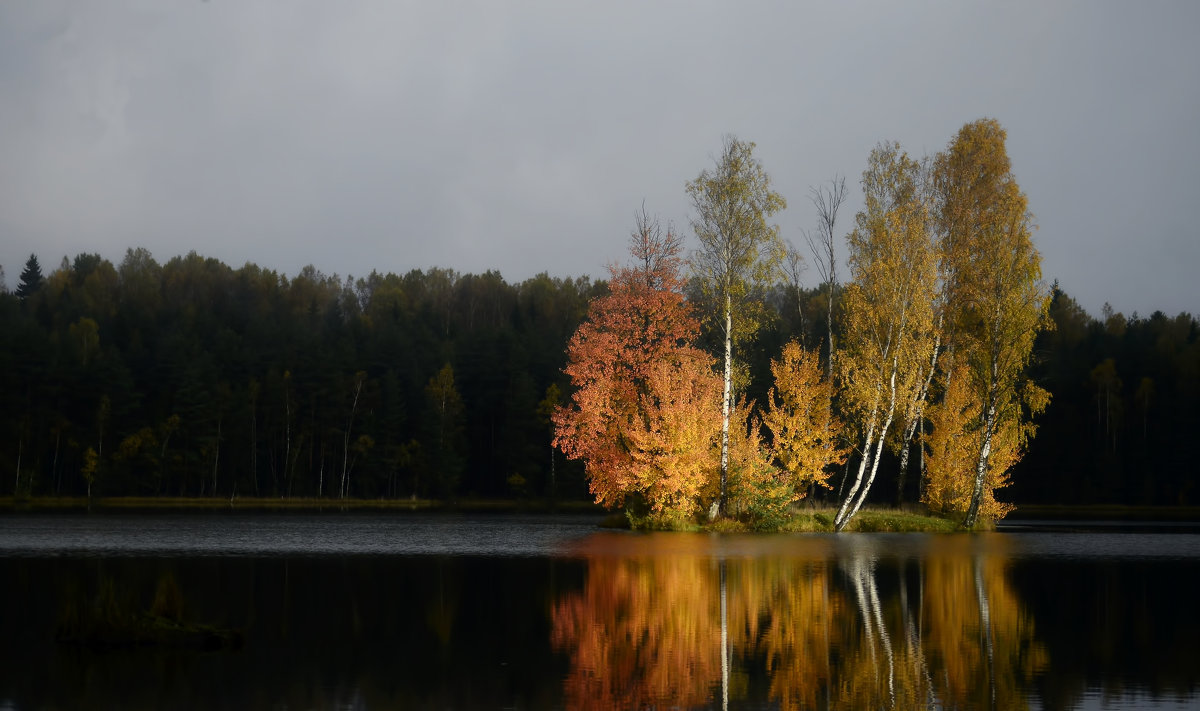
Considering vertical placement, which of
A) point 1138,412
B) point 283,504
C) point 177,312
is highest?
point 177,312

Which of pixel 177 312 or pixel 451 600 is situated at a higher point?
pixel 177 312

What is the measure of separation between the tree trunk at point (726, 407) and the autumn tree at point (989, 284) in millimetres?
11172

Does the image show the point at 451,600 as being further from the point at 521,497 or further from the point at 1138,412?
the point at 1138,412

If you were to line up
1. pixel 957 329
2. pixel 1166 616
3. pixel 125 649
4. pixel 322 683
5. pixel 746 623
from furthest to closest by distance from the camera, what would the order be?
pixel 957 329, pixel 1166 616, pixel 746 623, pixel 125 649, pixel 322 683

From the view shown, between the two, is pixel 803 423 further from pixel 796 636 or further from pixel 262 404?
pixel 262 404

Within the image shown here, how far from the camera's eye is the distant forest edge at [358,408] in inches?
3531

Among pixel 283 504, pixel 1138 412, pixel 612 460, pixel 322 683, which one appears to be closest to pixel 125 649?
pixel 322 683

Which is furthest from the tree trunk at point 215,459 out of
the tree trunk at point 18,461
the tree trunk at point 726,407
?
the tree trunk at point 726,407

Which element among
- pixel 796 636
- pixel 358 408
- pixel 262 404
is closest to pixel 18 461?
pixel 262 404

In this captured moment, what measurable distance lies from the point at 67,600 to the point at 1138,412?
104 meters

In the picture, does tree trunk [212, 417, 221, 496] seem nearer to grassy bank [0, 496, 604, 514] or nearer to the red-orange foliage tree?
grassy bank [0, 496, 604, 514]

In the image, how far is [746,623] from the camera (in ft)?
59.5

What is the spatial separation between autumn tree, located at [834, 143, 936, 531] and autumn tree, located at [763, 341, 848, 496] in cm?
123

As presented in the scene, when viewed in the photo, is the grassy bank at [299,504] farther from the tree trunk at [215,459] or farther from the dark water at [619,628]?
the dark water at [619,628]
